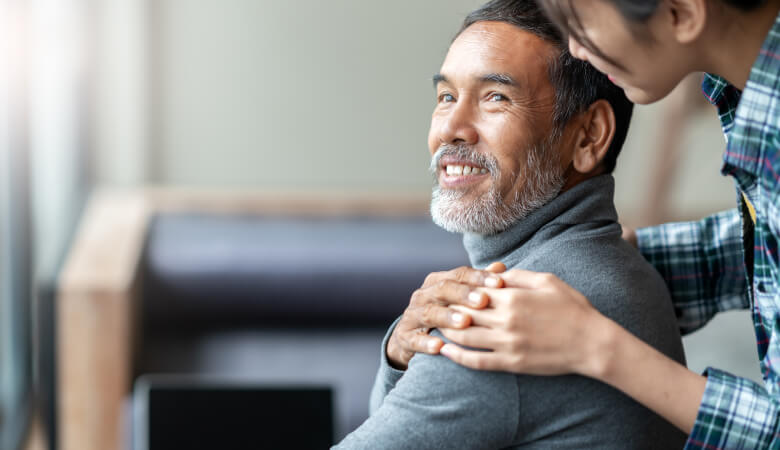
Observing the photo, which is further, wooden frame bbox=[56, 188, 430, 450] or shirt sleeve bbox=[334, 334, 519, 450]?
wooden frame bbox=[56, 188, 430, 450]

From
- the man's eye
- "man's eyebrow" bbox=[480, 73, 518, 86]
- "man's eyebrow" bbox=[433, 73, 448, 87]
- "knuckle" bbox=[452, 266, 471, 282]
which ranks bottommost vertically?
"knuckle" bbox=[452, 266, 471, 282]

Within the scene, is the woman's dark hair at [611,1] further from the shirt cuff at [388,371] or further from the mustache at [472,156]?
the shirt cuff at [388,371]

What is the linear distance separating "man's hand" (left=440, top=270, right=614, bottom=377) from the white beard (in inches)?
7.1

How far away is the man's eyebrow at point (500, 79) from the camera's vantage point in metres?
1.05

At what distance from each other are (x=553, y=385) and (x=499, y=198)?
0.81 ft

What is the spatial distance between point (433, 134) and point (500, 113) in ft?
0.29

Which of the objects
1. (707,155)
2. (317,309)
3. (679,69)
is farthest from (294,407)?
(707,155)

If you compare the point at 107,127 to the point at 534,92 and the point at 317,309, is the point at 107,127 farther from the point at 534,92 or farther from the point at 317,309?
the point at 534,92

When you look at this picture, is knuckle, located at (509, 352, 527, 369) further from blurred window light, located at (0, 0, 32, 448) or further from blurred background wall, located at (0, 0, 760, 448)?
blurred background wall, located at (0, 0, 760, 448)

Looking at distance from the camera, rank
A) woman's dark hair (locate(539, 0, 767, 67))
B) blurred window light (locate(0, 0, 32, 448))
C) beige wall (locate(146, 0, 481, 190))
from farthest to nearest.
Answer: beige wall (locate(146, 0, 481, 190)) → blurred window light (locate(0, 0, 32, 448)) → woman's dark hair (locate(539, 0, 767, 67))

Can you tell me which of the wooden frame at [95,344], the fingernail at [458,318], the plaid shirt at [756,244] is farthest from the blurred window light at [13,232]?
the plaid shirt at [756,244]

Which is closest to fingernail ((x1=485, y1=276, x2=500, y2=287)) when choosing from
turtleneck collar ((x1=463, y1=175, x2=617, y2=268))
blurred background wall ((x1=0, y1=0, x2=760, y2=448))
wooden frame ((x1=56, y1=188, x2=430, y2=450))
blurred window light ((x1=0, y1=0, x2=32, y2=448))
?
turtleneck collar ((x1=463, y1=175, x2=617, y2=268))

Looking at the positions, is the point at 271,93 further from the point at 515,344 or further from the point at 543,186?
the point at 515,344

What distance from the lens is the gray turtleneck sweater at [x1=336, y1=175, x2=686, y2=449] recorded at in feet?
2.95
